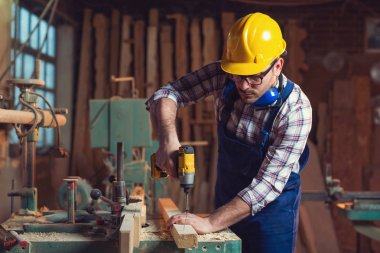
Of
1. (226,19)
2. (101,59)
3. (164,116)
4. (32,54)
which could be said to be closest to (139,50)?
(101,59)

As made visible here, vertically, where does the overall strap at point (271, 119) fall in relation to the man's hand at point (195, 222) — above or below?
above

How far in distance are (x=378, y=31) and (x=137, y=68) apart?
2.71 metres

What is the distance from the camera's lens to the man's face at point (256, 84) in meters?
2.44

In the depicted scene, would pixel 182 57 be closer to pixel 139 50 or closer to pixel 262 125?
pixel 139 50

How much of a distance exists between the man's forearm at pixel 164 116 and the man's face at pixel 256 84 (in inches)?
12.1

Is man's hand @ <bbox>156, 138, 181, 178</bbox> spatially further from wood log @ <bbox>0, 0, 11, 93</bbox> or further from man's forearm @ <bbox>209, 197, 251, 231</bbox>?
wood log @ <bbox>0, 0, 11, 93</bbox>

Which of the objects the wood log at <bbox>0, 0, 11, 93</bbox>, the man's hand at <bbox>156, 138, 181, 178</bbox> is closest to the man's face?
the man's hand at <bbox>156, 138, 181, 178</bbox>

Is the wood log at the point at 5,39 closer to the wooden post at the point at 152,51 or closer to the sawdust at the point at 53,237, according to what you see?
the sawdust at the point at 53,237

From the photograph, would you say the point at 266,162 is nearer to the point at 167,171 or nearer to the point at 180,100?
the point at 167,171

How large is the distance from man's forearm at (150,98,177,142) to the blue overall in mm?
271

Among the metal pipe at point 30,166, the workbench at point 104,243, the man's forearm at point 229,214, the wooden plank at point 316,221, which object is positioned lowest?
the wooden plank at point 316,221

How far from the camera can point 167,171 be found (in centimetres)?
229

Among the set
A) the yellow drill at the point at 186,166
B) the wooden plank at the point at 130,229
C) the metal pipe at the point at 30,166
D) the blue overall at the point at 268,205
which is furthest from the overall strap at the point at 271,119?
the metal pipe at the point at 30,166

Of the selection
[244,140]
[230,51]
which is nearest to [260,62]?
[230,51]
